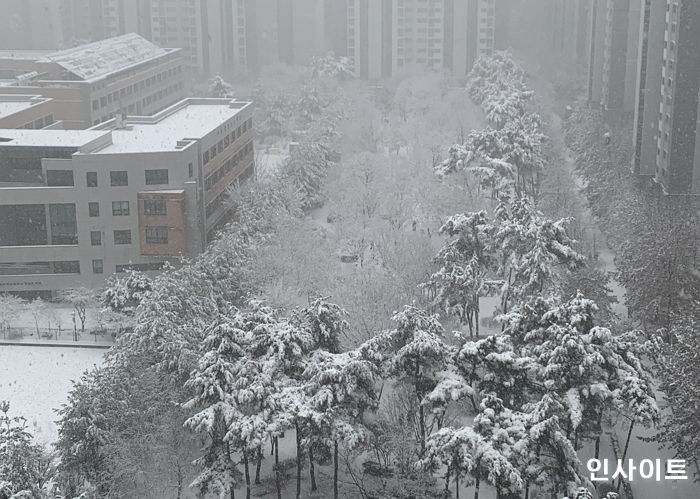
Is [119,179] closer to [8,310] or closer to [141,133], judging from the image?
[141,133]

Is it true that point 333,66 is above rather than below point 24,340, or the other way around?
above

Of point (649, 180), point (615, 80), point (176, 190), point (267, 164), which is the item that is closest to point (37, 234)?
point (176, 190)

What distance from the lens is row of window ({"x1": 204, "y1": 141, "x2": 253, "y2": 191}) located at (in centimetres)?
5234

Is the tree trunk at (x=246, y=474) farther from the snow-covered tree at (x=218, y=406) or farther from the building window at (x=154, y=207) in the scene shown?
the building window at (x=154, y=207)

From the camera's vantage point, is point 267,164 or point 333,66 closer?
point 267,164

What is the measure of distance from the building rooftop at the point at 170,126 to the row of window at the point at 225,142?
100 cm

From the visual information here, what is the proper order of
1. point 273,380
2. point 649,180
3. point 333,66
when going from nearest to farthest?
point 273,380 < point 649,180 < point 333,66

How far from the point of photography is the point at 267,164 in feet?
242

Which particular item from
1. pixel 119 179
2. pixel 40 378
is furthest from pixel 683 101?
pixel 40 378

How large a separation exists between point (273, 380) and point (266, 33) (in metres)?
83.1

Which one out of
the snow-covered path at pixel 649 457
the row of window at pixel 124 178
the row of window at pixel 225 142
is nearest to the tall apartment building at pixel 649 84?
the snow-covered path at pixel 649 457

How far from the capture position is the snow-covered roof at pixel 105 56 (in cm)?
7244

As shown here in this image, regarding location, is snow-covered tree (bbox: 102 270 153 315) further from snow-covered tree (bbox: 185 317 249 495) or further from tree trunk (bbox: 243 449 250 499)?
tree trunk (bbox: 243 449 250 499)

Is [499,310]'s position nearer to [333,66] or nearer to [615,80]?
[615,80]
